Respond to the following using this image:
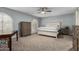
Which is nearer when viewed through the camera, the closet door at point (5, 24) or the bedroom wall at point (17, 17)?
the closet door at point (5, 24)

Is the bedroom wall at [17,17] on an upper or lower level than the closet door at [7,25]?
upper

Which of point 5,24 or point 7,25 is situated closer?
point 5,24

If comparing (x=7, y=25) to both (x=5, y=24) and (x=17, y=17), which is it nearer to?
(x=5, y=24)

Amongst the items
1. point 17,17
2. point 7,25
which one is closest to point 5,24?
point 7,25

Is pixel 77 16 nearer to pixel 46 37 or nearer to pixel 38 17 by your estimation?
pixel 38 17

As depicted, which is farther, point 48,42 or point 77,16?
point 48,42

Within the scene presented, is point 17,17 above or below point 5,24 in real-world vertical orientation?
above

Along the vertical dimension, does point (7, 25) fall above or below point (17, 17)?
below

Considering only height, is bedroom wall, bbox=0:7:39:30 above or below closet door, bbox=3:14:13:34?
above

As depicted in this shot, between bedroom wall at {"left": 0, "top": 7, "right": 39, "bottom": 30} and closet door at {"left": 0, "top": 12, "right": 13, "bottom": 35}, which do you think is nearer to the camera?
closet door at {"left": 0, "top": 12, "right": 13, "bottom": 35}
